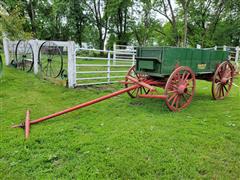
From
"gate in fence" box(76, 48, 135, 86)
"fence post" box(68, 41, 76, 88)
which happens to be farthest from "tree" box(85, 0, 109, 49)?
Answer: "fence post" box(68, 41, 76, 88)

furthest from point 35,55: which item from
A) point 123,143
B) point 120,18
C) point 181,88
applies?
point 120,18

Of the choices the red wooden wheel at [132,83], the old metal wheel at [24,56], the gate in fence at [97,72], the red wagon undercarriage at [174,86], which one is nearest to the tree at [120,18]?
the gate in fence at [97,72]

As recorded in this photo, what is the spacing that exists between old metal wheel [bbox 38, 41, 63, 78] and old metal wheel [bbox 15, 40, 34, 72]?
2.64 feet

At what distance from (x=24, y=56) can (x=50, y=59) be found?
2.58 meters

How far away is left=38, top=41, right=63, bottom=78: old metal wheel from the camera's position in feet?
21.1

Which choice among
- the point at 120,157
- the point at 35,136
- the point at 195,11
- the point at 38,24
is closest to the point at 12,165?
the point at 35,136

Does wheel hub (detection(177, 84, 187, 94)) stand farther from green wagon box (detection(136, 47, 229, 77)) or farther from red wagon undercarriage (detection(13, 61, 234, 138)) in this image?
green wagon box (detection(136, 47, 229, 77))

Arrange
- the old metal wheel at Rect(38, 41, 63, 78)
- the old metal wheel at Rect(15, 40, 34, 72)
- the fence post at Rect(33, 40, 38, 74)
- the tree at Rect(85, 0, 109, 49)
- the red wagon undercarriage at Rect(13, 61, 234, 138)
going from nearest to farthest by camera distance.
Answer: the red wagon undercarriage at Rect(13, 61, 234, 138), the old metal wheel at Rect(38, 41, 63, 78), the fence post at Rect(33, 40, 38, 74), the old metal wheel at Rect(15, 40, 34, 72), the tree at Rect(85, 0, 109, 49)

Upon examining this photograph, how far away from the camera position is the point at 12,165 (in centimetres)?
214

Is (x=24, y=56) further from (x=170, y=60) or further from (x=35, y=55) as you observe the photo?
(x=170, y=60)

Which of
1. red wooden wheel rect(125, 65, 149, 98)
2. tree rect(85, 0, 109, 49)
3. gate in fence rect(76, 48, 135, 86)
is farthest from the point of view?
tree rect(85, 0, 109, 49)

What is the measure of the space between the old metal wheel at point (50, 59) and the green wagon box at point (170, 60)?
11.0 ft

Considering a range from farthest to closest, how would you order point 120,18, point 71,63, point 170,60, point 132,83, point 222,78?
point 120,18
point 71,63
point 222,78
point 132,83
point 170,60

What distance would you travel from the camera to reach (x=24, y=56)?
28.0ft
